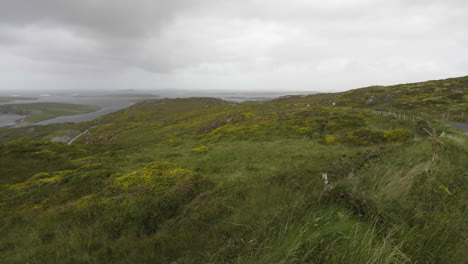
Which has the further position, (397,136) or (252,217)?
(397,136)

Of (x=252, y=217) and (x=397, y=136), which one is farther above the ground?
(x=397, y=136)

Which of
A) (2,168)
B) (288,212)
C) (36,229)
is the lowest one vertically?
(2,168)

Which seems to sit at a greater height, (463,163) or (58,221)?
(463,163)

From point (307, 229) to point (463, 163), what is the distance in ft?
30.6

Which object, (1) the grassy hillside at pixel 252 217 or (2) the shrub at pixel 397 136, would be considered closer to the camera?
(1) the grassy hillside at pixel 252 217

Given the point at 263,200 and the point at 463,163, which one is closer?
the point at 263,200

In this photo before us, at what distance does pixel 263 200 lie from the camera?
22.1ft

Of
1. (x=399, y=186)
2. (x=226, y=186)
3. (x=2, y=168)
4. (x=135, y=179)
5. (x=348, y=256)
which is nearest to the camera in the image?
(x=348, y=256)

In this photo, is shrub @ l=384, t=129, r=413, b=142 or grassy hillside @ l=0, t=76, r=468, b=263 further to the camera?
shrub @ l=384, t=129, r=413, b=142

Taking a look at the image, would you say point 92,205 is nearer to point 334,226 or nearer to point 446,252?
point 334,226

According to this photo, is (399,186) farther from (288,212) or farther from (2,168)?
(2,168)

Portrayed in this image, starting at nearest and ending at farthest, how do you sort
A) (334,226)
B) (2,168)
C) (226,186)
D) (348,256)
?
(348,256), (334,226), (226,186), (2,168)

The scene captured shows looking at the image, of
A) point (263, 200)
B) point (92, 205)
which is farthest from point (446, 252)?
point (92, 205)

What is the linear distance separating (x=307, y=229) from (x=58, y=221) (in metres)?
9.30
